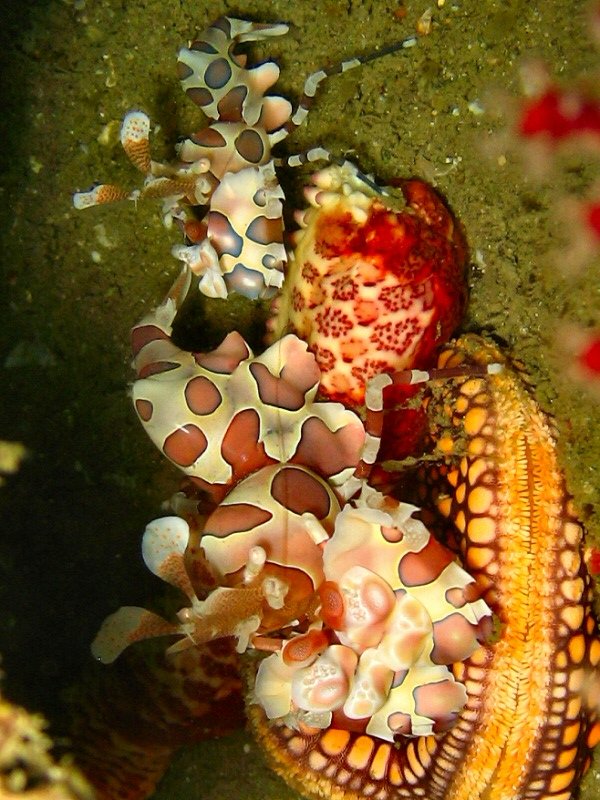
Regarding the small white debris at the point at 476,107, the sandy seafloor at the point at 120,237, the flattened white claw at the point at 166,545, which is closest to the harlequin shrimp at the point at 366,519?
the flattened white claw at the point at 166,545

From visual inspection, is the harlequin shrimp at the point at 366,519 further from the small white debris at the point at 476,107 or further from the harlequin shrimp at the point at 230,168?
the small white debris at the point at 476,107

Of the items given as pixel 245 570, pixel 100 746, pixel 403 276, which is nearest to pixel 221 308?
pixel 403 276

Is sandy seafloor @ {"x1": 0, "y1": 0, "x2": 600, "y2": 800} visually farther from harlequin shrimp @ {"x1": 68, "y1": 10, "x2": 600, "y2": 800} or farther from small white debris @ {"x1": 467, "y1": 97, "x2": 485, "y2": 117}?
harlequin shrimp @ {"x1": 68, "y1": 10, "x2": 600, "y2": 800}

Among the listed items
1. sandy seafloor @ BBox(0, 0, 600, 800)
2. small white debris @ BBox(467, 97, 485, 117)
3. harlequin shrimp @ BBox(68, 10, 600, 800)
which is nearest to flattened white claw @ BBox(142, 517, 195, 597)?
harlequin shrimp @ BBox(68, 10, 600, 800)

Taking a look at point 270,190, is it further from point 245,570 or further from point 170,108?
point 245,570

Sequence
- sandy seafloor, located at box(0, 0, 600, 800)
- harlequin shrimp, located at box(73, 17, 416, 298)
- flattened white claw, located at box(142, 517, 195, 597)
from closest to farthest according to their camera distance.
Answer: sandy seafloor, located at box(0, 0, 600, 800)
flattened white claw, located at box(142, 517, 195, 597)
harlequin shrimp, located at box(73, 17, 416, 298)

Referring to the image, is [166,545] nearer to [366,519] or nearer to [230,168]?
[366,519]
